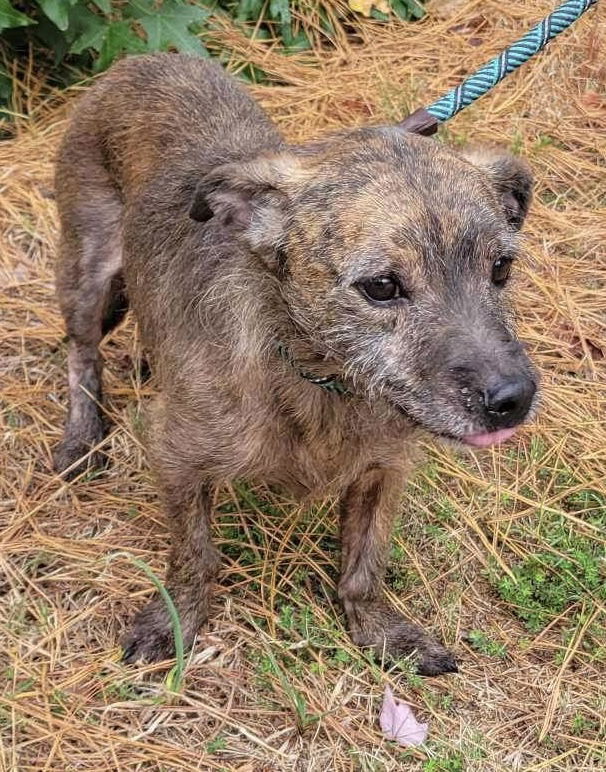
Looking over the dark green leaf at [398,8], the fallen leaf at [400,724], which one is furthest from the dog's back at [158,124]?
the dark green leaf at [398,8]

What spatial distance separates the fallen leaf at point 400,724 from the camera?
11.7 feet

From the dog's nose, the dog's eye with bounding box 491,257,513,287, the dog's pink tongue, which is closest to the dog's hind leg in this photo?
the dog's eye with bounding box 491,257,513,287

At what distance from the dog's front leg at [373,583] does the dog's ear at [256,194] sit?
1084 millimetres

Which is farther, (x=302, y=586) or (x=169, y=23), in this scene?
(x=169, y=23)

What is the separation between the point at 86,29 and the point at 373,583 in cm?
381

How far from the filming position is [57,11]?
5.57 m

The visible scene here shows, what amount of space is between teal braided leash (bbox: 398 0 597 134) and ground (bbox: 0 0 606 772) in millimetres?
1595

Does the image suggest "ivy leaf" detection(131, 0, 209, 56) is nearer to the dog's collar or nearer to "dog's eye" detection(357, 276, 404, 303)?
the dog's collar

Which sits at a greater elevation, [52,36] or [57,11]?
[57,11]

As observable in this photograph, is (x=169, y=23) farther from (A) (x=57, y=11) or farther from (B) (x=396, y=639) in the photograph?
(B) (x=396, y=639)

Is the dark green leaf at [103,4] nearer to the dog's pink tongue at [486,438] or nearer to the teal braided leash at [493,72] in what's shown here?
the teal braided leash at [493,72]

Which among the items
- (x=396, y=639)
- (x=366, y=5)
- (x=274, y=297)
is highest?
(x=274, y=297)

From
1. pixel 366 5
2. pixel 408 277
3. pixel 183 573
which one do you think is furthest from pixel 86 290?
pixel 366 5

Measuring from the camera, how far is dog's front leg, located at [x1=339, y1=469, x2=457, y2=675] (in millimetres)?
3867
